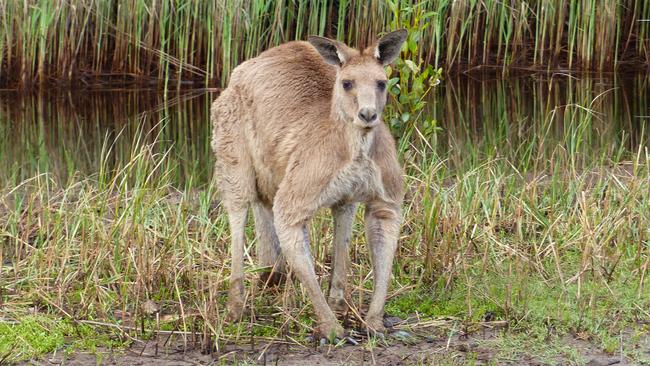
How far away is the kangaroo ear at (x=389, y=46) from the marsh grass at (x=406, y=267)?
41.3 inches

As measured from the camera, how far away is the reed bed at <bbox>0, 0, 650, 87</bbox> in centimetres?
1130

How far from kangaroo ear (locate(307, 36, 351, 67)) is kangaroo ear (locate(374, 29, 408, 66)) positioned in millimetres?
136

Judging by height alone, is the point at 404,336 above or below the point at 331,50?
below

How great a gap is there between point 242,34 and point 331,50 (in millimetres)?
6767

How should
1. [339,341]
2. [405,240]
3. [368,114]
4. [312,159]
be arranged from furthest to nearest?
[405,240]
[312,159]
[339,341]
[368,114]

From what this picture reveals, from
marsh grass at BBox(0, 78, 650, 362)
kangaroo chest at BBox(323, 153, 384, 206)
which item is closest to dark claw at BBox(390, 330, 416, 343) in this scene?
marsh grass at BBox(0, 78, 650, 362)

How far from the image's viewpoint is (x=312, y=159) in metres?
4.83

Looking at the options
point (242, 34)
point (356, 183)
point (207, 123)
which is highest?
point (242, 34)

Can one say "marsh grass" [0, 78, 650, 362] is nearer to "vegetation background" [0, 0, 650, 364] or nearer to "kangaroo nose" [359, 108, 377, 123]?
"vegetation background" [0, 0, 650, 364]

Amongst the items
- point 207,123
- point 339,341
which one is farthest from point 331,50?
point 207,123

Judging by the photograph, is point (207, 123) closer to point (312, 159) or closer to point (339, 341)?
point (312, 159)

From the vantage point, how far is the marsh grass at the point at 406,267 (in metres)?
4.83

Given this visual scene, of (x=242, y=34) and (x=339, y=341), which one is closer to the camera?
(x=339, y=341)

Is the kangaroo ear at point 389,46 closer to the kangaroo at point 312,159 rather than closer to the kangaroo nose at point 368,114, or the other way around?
the kangaroo at point 312,159
